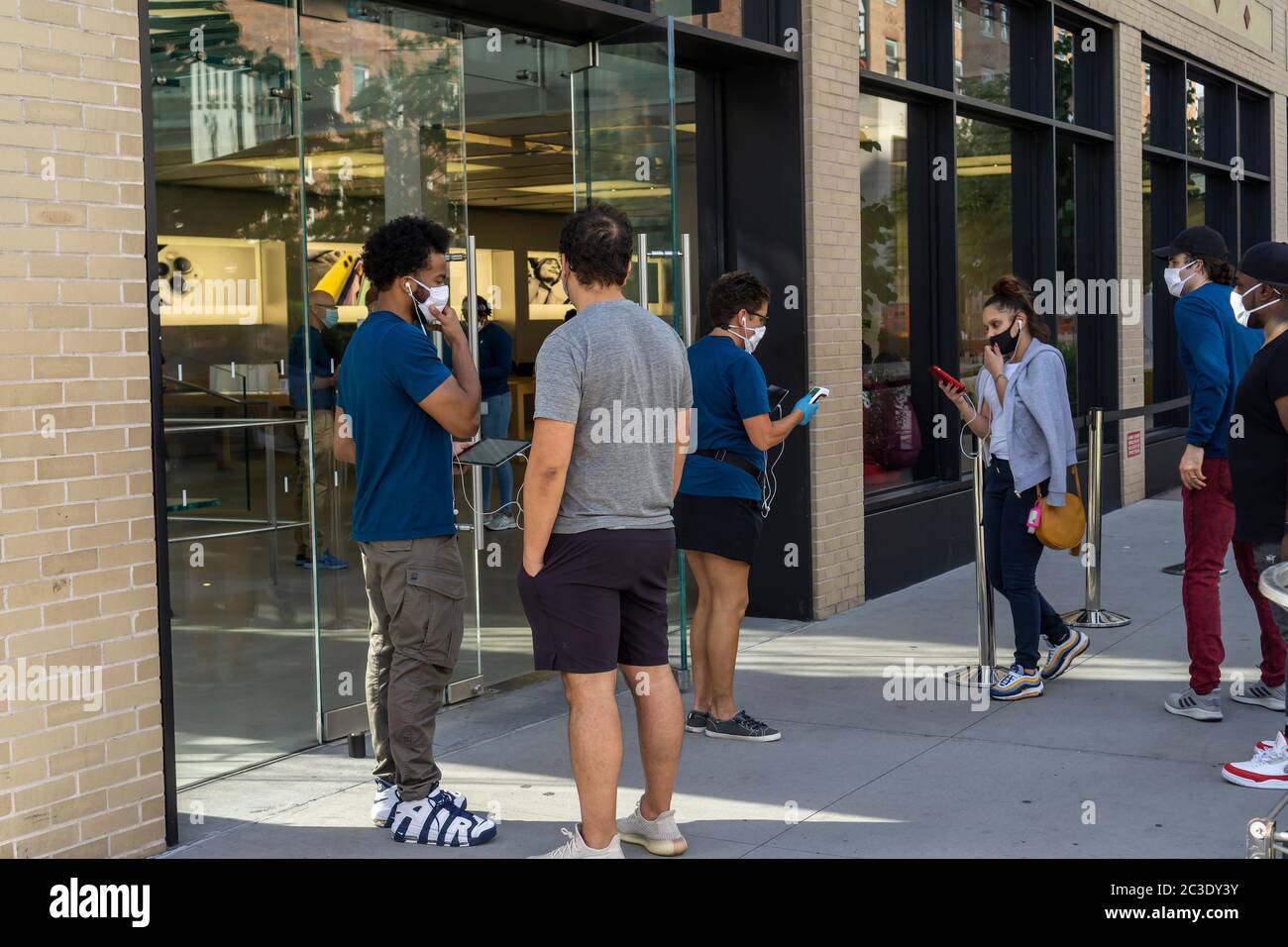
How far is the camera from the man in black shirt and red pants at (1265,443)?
525cm

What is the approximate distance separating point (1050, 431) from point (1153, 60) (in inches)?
A: 384

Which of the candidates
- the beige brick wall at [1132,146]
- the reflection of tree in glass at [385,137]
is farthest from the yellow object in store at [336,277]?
the beige brick wall at [1132,146]

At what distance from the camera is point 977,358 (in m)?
11.2

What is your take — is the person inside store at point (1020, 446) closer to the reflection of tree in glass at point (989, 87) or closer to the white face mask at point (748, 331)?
the white face mask at point (748, 331)

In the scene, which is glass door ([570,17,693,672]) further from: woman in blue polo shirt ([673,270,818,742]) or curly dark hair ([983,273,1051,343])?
curly dark hair ([983,273,1051,343])

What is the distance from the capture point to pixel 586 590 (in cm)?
432

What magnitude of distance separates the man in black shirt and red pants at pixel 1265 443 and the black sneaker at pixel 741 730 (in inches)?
69.4

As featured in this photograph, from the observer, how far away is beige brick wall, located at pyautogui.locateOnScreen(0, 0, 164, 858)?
168 inches

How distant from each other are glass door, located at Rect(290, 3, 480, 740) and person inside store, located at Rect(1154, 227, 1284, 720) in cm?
323

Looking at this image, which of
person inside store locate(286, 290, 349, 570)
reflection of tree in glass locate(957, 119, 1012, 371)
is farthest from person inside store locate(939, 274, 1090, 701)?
reflection of tree in glass locate(957, 119, 1012, 371)

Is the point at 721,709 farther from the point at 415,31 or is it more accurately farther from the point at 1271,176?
the point at 1271,176

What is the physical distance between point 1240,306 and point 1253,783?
185 centimetres
